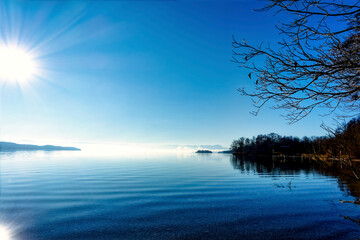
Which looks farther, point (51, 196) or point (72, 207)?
point (51, 196)

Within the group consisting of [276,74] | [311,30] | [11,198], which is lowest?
[11,198]

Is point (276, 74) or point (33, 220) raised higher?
point (276, 74)

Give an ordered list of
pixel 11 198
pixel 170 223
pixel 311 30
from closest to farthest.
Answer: pixel 311 30
pixel 170 223
pixel 11 198

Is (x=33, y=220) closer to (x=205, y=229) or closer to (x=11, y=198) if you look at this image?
(x=11, y=198)

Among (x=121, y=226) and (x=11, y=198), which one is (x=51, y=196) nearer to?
(x=11, y=198)

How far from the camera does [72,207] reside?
11641mm

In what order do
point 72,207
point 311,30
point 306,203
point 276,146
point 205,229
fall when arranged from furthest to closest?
point 276,146, point 306,203, point 72,207, point 205,229, point 311,30

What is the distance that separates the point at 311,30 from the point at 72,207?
13.7 meters

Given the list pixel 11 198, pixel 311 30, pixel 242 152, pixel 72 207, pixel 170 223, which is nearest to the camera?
pixel 311 30

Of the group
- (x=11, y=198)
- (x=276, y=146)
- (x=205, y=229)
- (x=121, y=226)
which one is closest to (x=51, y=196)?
(x=11, y=198)

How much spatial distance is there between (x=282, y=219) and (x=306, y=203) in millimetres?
4364

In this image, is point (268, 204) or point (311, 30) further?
point (268, 204)

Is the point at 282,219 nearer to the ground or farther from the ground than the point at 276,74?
nearer to the ground

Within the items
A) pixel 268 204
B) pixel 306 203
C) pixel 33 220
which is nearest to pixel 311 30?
pixel 268 204
